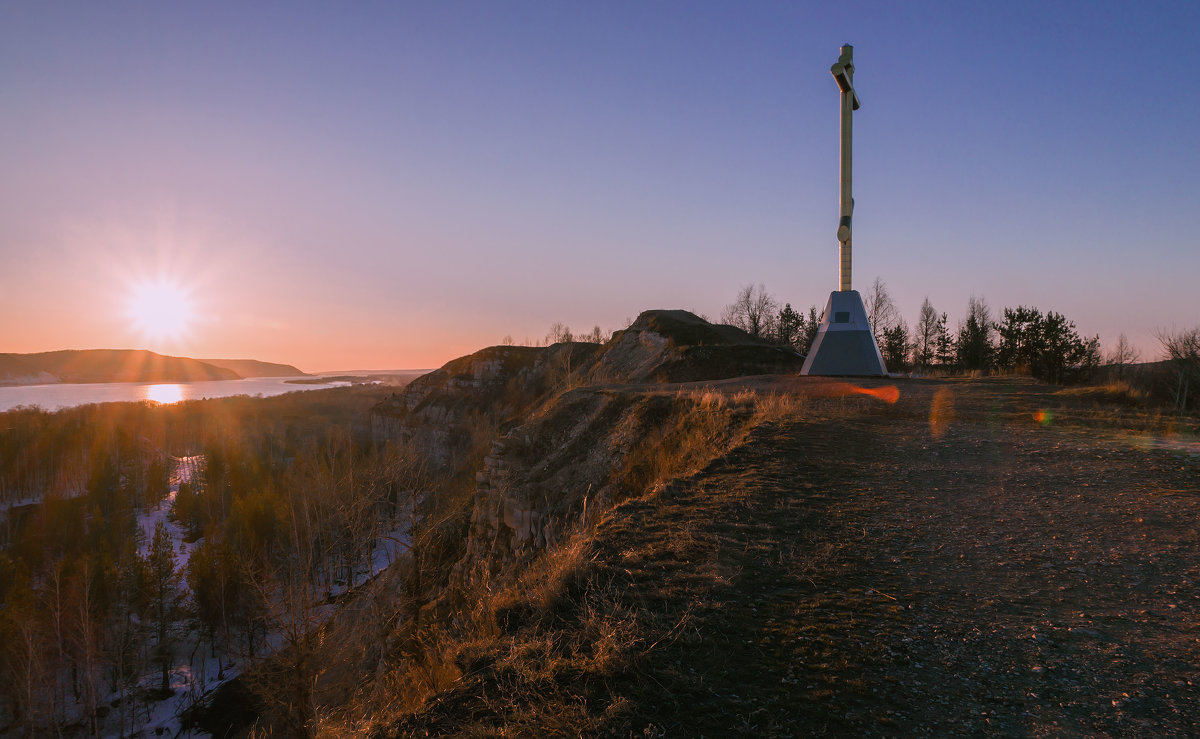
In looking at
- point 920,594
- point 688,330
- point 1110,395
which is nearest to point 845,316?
point 1110,395

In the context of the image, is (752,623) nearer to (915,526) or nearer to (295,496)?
(915,526)

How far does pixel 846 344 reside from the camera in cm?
2125

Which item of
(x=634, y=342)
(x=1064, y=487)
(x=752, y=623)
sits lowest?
(x=752, y=623)

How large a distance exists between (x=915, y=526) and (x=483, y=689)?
4.91m

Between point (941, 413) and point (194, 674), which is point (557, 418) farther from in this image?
point (194, 674)

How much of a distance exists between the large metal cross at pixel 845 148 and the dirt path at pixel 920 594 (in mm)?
14644

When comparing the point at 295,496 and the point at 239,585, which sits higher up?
the point at 295,496

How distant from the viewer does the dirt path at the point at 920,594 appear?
2938 mm

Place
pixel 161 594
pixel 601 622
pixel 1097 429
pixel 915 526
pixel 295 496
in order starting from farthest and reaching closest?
pixel 295 496, pixel 161 594, pixel 1097 429, pixel 915 526, pixel 601 622

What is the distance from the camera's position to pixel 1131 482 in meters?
6.84

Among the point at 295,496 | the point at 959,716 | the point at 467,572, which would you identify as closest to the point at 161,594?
the point at 295,496

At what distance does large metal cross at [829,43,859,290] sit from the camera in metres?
21.8

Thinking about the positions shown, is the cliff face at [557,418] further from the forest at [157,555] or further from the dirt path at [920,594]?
the forest at [157,555]

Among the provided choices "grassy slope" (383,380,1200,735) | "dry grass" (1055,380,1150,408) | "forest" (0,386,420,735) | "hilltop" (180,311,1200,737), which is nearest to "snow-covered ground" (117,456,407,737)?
"forest" (0,386,420,735)
